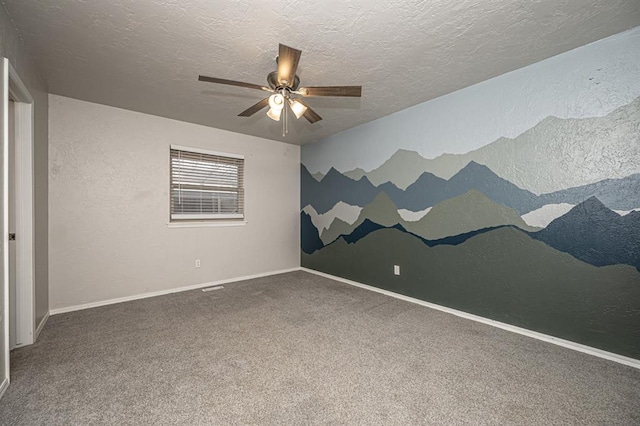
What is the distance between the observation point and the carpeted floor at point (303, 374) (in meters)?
1.52

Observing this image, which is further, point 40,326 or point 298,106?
point 40,326

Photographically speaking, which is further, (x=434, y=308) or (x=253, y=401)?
(x=434, y=308)

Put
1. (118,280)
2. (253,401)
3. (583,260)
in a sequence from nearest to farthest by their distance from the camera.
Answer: (253,401) < (583,260) < (118,280)

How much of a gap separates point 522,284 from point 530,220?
611 millimetres

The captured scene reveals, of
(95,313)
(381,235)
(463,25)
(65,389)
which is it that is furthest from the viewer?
(381,235)

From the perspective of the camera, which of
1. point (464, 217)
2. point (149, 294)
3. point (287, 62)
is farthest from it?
point (149, 294)

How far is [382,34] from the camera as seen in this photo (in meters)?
2.04

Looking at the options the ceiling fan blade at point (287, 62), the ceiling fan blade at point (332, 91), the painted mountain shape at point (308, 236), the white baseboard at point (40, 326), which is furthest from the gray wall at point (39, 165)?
the painted mountain shape at point (308, 236)

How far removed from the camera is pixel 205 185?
419 cm

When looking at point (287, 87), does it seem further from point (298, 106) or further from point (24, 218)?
point (24, 218)

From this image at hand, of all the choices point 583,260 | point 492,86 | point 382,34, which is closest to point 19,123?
point 382,34

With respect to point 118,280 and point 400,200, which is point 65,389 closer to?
point 118,280

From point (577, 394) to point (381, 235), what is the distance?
243 cm

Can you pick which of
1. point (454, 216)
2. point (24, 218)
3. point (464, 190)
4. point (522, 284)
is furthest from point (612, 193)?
point (24, 218)
